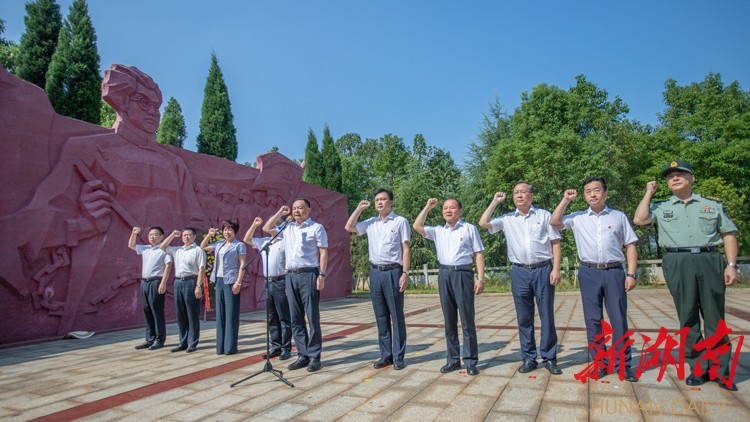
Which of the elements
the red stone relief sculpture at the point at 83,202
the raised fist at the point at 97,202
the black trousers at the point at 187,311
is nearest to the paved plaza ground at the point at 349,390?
the black trousers at the point at 187,311

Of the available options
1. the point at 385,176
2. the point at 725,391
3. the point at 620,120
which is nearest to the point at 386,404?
the point at 725,391

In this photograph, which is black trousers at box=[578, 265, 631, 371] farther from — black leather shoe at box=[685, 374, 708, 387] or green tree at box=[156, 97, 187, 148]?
green tree at box=[156, 97, 187, 148]

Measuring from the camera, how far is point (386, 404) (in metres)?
2.85

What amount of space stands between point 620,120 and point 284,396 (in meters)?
22.6

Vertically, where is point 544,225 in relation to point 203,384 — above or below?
above

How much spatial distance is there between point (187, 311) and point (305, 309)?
2.02m

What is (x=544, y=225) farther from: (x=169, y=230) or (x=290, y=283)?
(x=169, y=230)

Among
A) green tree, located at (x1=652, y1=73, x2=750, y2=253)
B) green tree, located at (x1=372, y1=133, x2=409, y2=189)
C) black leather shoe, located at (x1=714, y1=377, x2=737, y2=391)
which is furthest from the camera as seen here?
green tree, located at (x1=372, y1=133, x2=409, y2=189)

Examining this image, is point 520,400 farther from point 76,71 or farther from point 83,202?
point 76,71

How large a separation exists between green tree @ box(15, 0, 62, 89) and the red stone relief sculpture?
26.0ft

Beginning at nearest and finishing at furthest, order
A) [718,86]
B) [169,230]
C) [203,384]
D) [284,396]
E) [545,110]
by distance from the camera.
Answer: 1. [284,396]
2. [203,384]
3. [169,230]
4. [545,110]
5. [718,86]

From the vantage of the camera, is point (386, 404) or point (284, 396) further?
point (284, 396)

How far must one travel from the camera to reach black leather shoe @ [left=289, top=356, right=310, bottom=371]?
157 inches

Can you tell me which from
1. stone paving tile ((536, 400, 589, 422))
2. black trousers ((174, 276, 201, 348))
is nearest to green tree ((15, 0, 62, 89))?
black trousers ((174, 276, 201, 348))
